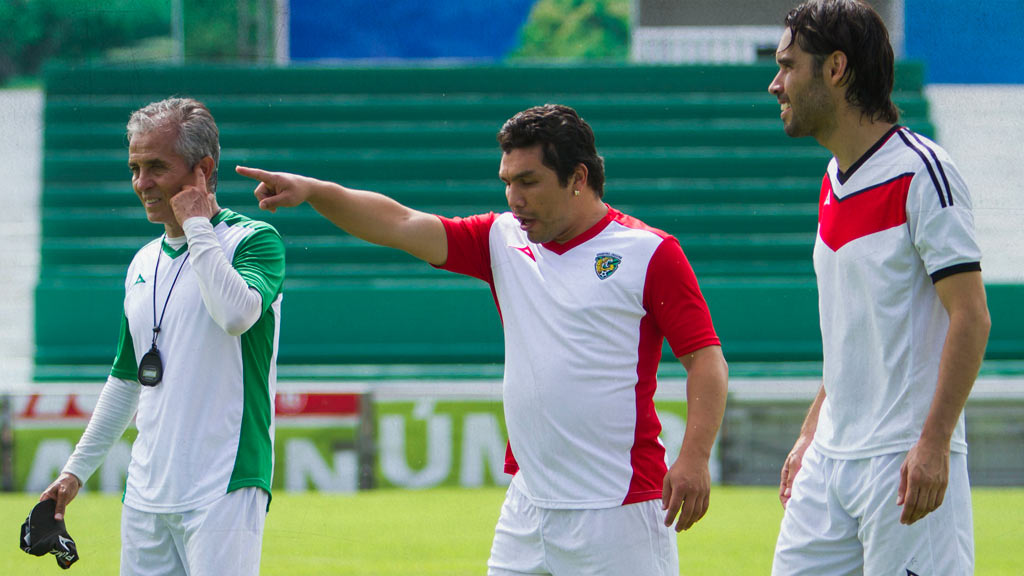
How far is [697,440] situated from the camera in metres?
2.30

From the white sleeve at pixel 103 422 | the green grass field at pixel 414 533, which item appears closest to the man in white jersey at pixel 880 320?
the white sleeve at pixel 103 422

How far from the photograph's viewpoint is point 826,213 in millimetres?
2338

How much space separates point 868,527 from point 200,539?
4.11ft

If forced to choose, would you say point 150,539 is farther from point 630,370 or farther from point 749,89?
point 749,89

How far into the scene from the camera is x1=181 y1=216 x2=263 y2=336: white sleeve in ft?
7.36

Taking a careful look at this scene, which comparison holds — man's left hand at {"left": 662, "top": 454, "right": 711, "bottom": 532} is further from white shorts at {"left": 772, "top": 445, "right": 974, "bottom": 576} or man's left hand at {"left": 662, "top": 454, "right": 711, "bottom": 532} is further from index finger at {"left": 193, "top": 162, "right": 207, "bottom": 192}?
index finger at {"left": 193, "top": 162, "right": 207, "bottom": 192}

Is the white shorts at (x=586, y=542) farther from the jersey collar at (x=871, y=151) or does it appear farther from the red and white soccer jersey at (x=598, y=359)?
the jersey collar at (x=871, y=151)

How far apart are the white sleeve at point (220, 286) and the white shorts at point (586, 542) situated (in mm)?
652

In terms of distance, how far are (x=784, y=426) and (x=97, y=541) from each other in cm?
342

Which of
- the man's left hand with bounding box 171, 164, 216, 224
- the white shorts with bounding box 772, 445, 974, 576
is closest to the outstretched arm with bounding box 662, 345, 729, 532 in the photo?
the white shorts with bounding box 772, 445, 974, 576

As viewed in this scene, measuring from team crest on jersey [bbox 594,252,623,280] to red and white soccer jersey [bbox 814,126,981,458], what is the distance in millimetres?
408

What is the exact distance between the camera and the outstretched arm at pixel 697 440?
228 cm

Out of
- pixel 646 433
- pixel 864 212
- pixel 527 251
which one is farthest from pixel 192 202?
pixel 864 212

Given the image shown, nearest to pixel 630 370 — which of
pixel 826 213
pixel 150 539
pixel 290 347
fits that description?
pixel 826 213
